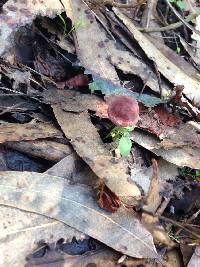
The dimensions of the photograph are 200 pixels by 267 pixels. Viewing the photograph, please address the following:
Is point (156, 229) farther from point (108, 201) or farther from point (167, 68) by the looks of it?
point (167, 68)

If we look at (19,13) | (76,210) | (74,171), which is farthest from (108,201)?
(19,13)

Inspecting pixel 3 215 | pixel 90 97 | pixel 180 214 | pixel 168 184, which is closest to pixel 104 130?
pixel 90 97

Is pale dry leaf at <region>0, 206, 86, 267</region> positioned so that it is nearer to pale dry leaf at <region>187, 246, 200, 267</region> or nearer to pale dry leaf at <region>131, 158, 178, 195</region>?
pale dry leaf at <region>131, 158, 178, 195</region>

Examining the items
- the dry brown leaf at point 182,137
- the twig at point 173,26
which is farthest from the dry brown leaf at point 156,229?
the twig at point 173,26

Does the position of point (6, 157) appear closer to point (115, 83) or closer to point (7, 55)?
point (7, 55)

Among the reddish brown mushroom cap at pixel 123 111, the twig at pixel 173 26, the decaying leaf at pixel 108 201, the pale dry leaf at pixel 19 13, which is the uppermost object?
the pale dry leaf at pixel 19 13

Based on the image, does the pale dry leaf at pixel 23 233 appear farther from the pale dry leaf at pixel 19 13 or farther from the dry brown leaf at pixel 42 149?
the pale dry leaf at pixel 19 13

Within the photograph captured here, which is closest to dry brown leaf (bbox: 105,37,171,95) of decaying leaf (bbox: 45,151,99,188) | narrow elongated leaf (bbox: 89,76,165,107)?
narrow elongated leaf (bbox: 89,76,165,107)
